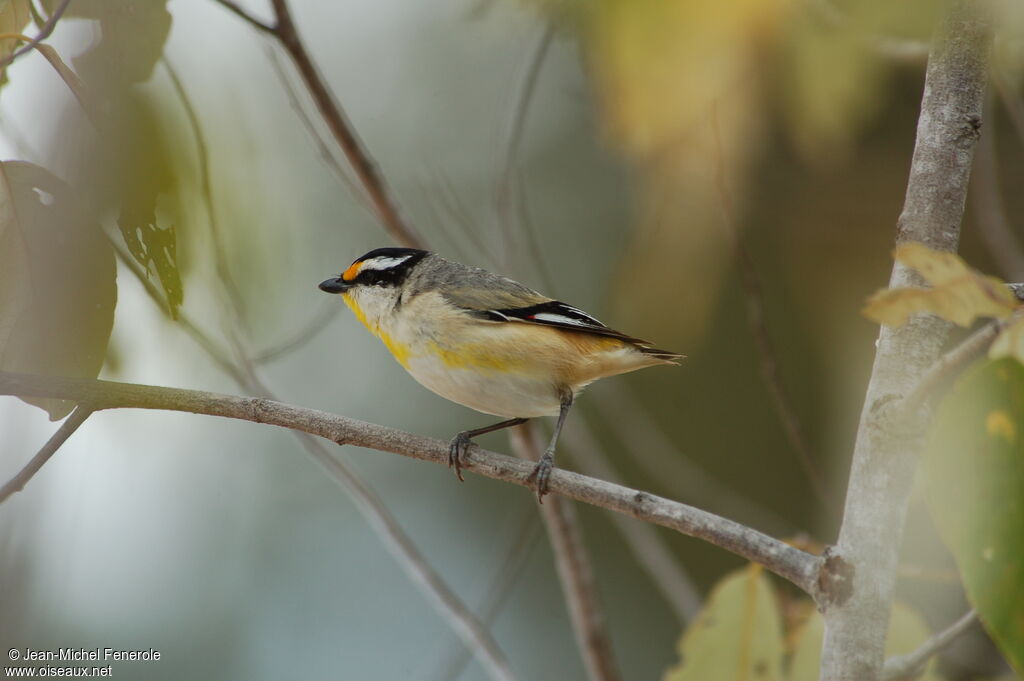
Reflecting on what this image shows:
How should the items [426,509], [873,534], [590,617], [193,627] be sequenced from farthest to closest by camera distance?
[426,509], [193,627], [590,617], [873,534]

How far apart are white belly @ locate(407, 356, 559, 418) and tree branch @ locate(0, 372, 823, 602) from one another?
467 millimetres

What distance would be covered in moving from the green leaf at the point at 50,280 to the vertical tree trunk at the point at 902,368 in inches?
49.2

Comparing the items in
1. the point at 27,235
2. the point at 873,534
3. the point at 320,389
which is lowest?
the point at 320,389

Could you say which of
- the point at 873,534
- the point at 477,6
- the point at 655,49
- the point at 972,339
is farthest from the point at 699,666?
the point at 477,6

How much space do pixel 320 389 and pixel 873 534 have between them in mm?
4069

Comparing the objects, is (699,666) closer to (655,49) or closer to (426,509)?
(655,49)

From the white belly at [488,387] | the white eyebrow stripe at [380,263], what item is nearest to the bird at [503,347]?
the white belly at [488,387]

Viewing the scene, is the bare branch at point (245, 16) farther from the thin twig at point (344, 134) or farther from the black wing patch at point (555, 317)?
the black wing patch at point (555, 317)

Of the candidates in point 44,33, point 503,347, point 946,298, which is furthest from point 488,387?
point 946,298

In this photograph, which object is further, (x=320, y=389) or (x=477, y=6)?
(x=320, y=389)

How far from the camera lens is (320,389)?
524 centimetres

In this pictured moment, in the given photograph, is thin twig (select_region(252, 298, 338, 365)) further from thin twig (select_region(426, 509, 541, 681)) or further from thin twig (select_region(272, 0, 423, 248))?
thin twig (select_region(426, 509, 541, 681))

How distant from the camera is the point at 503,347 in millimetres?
2625

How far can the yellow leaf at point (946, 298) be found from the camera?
3.96ft
